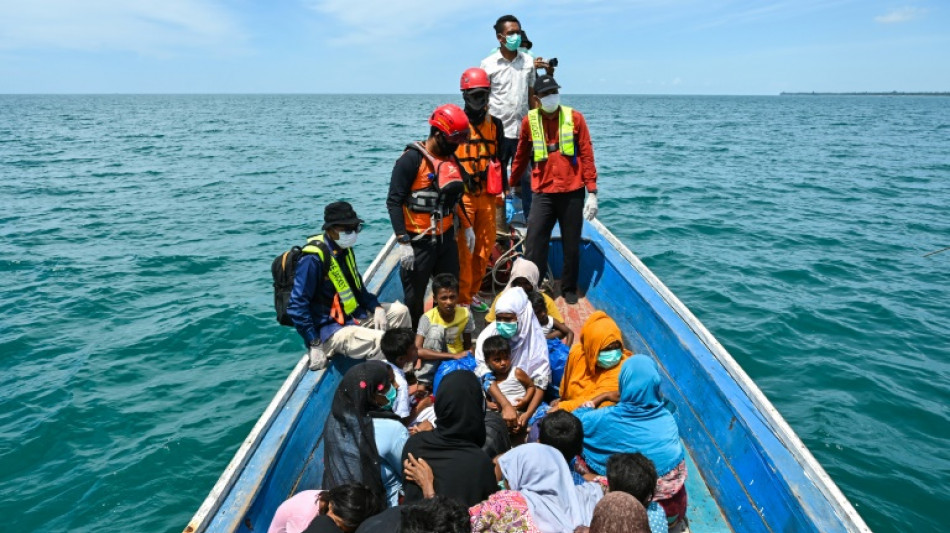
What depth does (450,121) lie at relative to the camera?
4082 millimetres

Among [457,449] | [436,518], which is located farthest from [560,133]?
[436,518]

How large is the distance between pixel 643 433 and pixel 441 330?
68.1 inches

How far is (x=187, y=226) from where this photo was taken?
1501 centimetres

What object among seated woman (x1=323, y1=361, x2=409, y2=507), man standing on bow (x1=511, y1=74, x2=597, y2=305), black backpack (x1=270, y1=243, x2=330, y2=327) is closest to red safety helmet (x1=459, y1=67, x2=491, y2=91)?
man standing on bow (x1=511, y1=74, x2=597, y2=305)

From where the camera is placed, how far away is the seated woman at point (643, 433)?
301 centimetres

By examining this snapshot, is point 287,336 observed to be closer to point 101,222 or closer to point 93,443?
point 93,443

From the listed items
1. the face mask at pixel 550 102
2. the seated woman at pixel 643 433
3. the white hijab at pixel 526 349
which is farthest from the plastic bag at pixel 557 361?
the face mask at pixel 550 102

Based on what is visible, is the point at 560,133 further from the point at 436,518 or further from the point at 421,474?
the point at 436,518

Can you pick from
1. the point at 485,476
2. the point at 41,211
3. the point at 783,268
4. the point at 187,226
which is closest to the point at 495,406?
the point at 485,476

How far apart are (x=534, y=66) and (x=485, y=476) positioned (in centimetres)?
Answer: 475

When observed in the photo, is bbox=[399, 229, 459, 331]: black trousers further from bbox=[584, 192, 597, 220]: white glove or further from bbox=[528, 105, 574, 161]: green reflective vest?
bbox=[584, 192, 597, 220]: white glove

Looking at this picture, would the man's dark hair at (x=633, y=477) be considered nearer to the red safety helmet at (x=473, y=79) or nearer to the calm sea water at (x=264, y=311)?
the red safety helmet at (x=473, y=79)

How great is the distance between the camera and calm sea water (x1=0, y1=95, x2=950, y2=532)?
5617mm

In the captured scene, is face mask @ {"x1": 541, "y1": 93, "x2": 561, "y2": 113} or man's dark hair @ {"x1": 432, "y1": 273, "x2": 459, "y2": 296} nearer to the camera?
man's dark hair @ {"x1": 432, "y1": 273, "x2": 459, "y2": 296}
